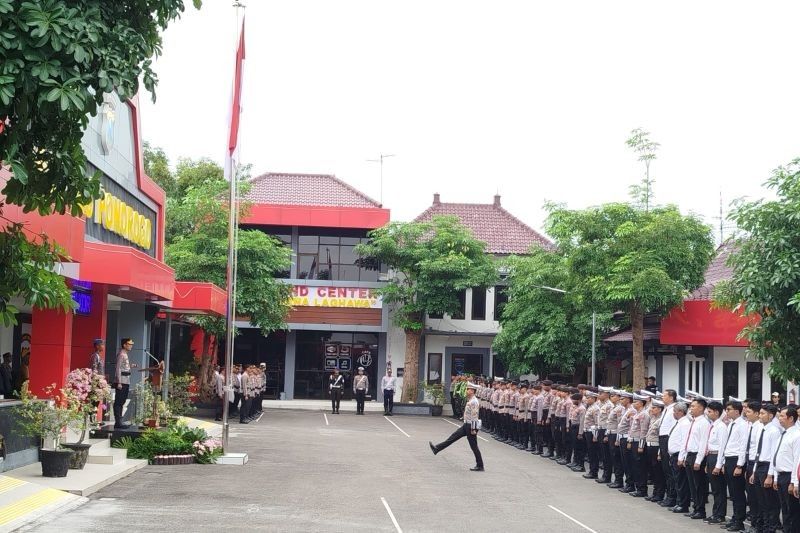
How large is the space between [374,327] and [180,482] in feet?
111

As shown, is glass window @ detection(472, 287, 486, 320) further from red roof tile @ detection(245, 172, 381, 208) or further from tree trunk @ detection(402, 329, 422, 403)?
red roof tile @ detection(245, 172, 381, 208)

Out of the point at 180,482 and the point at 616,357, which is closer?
the point at 180,482

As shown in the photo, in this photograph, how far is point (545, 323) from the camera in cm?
4216

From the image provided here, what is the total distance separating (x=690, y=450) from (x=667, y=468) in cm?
142

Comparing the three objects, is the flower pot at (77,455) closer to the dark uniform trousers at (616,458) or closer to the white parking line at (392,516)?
the white parking line at (392,516)

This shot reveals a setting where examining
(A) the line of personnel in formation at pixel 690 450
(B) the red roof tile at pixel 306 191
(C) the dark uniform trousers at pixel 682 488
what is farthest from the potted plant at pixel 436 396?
(C) the dark uniform trousers at pixel 682 488

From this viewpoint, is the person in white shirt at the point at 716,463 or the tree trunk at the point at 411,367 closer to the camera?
the person in white shirt at the point at 716,463

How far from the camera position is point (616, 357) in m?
42.9

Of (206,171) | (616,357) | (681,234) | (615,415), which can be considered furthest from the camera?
(206,171)

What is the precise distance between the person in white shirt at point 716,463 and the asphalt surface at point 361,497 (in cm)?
55

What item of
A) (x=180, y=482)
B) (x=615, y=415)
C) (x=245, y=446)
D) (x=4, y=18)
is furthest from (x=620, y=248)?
(x=4, y=18)

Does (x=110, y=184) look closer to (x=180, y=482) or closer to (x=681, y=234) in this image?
(x=180, y=482)

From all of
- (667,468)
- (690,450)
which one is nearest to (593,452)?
(667,468)

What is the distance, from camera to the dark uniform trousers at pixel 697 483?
17359 millimetres
